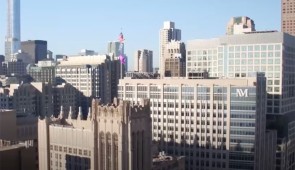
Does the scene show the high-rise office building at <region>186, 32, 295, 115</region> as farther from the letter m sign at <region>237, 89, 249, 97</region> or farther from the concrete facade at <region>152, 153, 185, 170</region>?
the concrete facade at <region>152, 153, 185, 170</region>

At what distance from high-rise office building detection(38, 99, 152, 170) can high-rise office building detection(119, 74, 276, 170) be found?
173 ft

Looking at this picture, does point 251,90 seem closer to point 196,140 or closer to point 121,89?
point 196,140

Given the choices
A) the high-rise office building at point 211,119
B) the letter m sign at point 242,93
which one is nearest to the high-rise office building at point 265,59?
the high-rise office building at point 211,119

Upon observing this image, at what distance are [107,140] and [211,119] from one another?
61279 millimetres

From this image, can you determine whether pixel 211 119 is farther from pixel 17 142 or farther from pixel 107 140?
pixel 17 142

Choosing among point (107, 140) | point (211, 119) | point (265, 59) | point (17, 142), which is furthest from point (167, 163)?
point (265, 59)

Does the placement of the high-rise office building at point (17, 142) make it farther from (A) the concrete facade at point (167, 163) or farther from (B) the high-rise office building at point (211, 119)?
(B) the high-rise office building at point (211, 119)

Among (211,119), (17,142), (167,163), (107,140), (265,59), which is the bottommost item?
(167,163)

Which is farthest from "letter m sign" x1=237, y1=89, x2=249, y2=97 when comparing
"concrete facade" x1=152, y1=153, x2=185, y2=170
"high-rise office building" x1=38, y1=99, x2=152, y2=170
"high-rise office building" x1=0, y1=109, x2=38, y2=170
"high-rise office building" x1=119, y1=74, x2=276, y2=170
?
"high-rise office building" x1=0, y1=109, x2=38, y2=170

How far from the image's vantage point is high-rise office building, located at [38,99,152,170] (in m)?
96.8

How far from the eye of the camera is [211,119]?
152 m

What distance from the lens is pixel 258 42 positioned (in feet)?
594

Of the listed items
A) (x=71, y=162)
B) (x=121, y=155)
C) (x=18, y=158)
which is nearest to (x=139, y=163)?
(x=121, y=155)

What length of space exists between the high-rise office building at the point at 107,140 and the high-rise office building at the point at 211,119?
5274 cm
